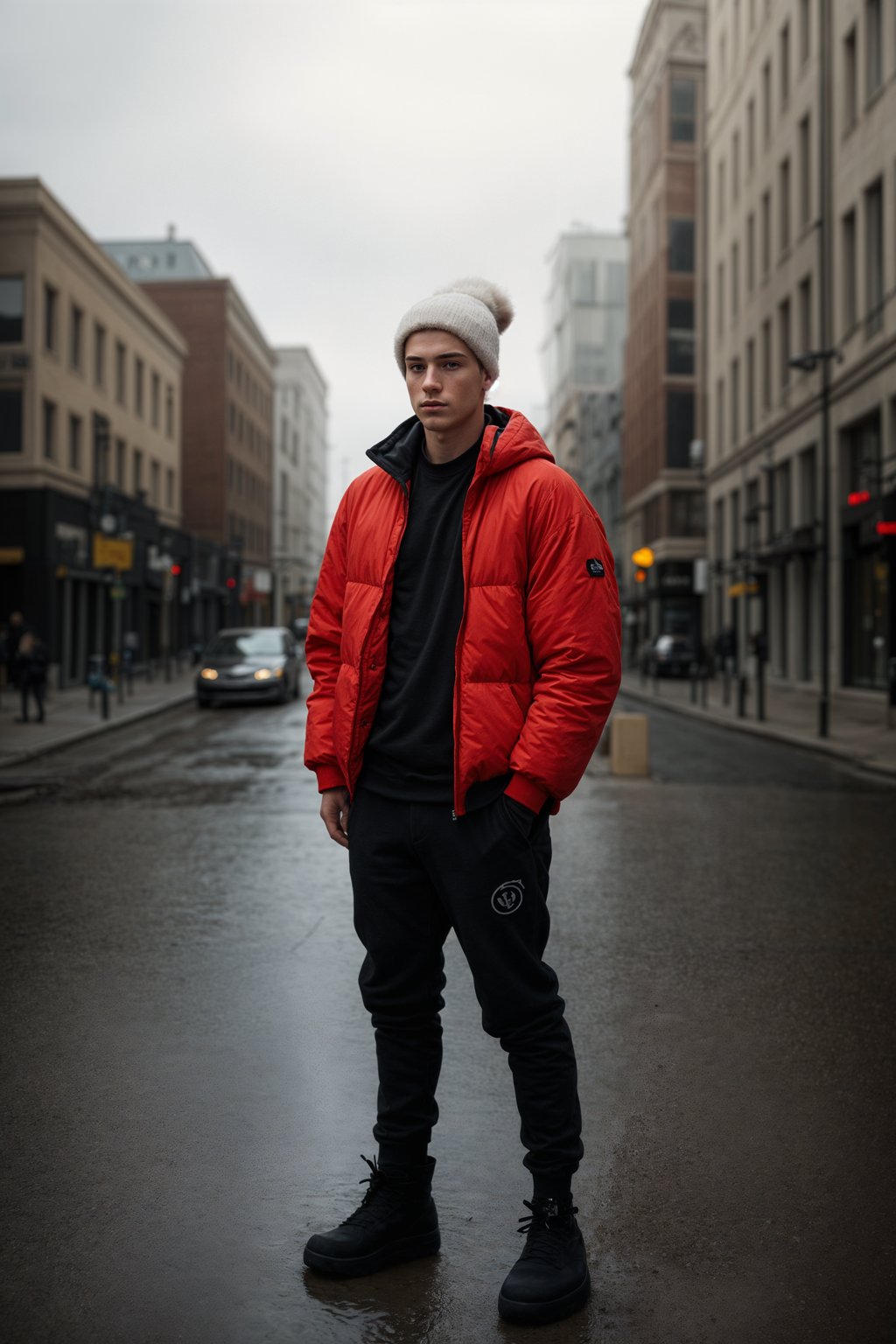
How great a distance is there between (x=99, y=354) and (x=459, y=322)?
36470 mm

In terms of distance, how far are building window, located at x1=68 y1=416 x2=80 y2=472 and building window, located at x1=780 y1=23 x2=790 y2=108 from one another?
2070 centimetres

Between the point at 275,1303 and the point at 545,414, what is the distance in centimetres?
14137

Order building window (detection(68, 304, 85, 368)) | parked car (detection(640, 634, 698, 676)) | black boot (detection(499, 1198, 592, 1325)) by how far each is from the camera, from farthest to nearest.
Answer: parked car (detection(640, 634, 698, 676)), building window (detection(68, 304, 85, 368)), black boot (detection(499, 1198, 592, 1325))

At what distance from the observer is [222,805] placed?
11.5m

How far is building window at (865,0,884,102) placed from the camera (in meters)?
27.0

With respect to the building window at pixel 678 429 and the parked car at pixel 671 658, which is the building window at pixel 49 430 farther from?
the building window at pixel 678 429

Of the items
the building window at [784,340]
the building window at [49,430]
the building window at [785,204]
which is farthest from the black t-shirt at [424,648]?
the building window at [784,340]

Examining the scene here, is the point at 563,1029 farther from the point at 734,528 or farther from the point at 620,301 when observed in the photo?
the point at 620,301

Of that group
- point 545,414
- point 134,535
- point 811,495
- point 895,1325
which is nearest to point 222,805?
point 895,1325

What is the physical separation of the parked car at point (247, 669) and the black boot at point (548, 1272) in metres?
22.2

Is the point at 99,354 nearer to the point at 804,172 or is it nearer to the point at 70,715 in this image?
the point at 70,715

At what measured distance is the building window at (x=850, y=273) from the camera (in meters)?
28.8

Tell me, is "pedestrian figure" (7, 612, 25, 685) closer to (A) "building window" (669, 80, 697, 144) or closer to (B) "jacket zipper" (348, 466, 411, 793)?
(B) "jacket zipper" (348, 466, 411, 793)

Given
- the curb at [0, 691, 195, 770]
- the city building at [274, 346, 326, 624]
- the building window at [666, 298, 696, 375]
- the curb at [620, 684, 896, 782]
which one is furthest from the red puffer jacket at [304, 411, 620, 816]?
the city building at [274, 346, 326, 624]
